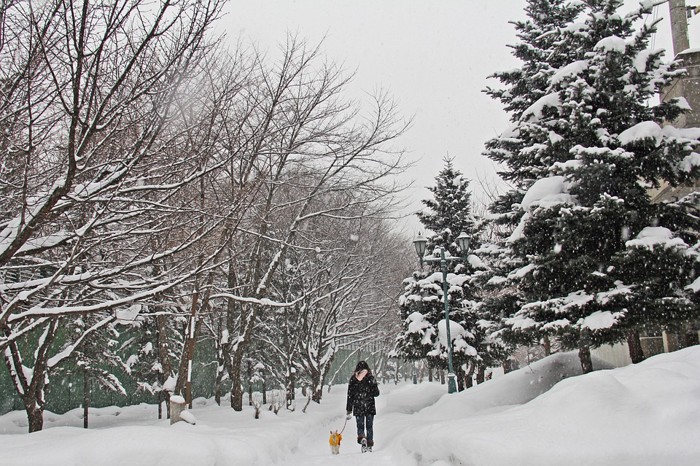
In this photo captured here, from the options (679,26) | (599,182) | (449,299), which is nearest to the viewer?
(599,182)

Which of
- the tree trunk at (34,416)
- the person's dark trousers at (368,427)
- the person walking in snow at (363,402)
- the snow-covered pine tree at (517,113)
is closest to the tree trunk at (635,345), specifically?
the snow-covered pine tree at (517,113)

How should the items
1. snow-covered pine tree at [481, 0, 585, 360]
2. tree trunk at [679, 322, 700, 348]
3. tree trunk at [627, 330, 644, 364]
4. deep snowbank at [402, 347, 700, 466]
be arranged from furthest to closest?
snow-covered pine tree at [481, 0, 585, 360] → tree trunk at [679, 322, 700, 348] → tree trunk at [627, 330, 644, 364] → deep snowbank at [402, 347, 700, 466]

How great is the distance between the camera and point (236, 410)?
17.0m

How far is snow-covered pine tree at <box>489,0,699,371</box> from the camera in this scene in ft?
34.7

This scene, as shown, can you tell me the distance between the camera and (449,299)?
21500 mm

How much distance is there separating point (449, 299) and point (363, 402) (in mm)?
10664

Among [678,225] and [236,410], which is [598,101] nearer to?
[678,225]

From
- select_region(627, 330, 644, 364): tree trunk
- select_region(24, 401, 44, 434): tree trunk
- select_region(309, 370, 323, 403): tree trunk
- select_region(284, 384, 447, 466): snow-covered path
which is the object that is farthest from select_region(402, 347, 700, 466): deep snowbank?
select_region(309, 370, 323, 403): tree trunk

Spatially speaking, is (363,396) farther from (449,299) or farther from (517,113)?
(449,299)

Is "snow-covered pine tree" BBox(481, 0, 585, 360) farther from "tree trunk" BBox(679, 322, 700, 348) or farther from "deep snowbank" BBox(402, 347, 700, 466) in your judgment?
"deep snowbank" BBox(402, 347, 700, 466)

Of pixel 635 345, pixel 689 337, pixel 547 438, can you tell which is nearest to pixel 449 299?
pixel 689 337

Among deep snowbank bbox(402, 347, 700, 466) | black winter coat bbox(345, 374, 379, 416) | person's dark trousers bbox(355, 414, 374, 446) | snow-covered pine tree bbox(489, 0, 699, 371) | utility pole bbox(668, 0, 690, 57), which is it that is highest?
utility pole bbox(668, 0, 690, 57)

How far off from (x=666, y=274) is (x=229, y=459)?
Result: 27.0 ft

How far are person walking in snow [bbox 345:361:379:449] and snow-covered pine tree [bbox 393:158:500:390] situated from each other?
9.36 meters
